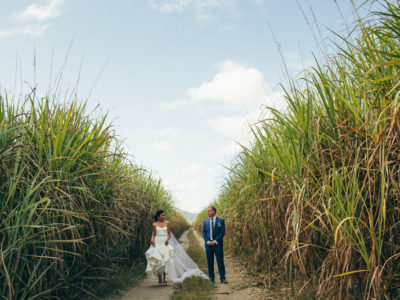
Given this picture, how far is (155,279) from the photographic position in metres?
7.11

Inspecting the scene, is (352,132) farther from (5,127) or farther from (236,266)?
(236,266)

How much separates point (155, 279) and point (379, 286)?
518 cm

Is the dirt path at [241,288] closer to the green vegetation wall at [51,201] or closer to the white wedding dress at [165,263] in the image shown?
the white wedding dress at [165,263]

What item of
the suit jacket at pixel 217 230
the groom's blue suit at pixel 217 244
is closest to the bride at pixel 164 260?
the groom's blue suit at pixel 217 244

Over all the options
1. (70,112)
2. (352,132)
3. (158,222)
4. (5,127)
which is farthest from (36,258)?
(158,222)

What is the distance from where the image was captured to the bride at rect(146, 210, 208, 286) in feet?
23.1

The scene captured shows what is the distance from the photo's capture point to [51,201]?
3836mm

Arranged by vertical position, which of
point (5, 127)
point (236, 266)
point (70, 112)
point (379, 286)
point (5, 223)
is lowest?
point (236, 266)

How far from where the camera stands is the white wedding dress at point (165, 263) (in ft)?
23.1

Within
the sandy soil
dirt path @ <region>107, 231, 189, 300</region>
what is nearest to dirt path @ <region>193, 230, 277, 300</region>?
the sandy soil

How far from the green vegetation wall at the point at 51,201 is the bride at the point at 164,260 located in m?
1.78

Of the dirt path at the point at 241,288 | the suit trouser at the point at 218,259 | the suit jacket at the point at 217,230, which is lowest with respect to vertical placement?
the dirt path at the point at 241,288

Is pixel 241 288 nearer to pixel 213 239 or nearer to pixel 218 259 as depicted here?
pixel 218 259

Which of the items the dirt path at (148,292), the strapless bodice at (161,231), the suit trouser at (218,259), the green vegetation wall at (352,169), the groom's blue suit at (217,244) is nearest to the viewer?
the green vegetation wall at (352,169)
